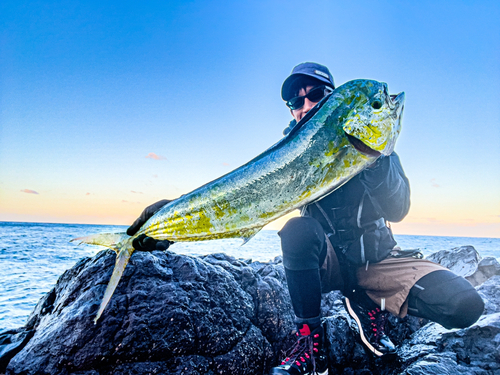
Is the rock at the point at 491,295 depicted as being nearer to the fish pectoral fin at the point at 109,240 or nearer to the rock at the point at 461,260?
the rock at the point at 461,260

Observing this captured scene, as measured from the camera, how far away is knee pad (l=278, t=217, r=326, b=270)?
7.88ft

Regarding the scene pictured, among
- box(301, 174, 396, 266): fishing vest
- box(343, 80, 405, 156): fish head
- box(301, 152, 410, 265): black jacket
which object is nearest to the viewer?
box(343, 80, 405, 156): fish head

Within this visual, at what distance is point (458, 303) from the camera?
80.6 inches

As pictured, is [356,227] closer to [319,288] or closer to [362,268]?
[362,268]

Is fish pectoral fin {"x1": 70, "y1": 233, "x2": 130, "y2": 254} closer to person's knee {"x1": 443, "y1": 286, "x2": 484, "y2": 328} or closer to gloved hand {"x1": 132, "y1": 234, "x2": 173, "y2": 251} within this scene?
gloved hand {"x1": 132, "y1": 234, "x2": 173, "y2": 251}

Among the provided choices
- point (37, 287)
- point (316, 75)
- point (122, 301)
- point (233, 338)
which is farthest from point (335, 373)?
point (37, 287)

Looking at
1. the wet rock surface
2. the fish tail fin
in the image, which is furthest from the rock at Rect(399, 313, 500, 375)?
the fish tail fin

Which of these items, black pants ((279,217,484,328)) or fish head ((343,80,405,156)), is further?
black pants ((279,217,484,328))

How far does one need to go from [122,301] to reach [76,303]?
487mm

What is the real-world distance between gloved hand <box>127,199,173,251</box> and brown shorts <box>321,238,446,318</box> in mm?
1714

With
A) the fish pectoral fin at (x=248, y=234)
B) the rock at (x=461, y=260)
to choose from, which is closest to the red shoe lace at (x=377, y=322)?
the fish pectoral fin at (x=248, y=234)

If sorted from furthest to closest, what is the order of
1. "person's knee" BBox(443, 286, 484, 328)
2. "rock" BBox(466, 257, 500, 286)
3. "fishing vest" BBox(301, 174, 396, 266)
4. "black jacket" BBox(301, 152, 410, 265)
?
"rock" BBox(466, 257, 500, 286) → "fishing vest" BBox(301, 174, 396, 266) → "black jacket" BBox(301, 152, 410, 265) → "person's knee" BBox(443, 286, 484, 328)

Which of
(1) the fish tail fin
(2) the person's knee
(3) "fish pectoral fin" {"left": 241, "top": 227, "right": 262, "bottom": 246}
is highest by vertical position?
(3) "fish pectoral fin" {"left": 241, "top": 227, "right": 262, "bottom": 246}

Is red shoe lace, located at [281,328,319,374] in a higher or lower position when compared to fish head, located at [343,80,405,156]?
lower
